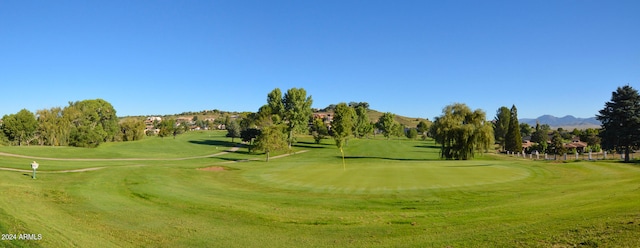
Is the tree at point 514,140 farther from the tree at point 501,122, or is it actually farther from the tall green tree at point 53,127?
the tall green tree at point 53,127

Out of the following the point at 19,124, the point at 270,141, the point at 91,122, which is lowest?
the point at 270,141

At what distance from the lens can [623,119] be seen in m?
50.5

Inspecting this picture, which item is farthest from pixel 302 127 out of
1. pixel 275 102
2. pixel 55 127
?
pixel 55 127

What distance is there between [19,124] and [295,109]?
63.3 m

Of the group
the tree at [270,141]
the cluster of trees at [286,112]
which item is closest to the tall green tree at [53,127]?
the cluster of trees at [286,112]

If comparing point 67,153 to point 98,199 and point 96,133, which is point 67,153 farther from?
point 98,199

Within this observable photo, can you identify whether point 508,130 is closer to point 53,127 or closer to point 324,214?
point 324,214

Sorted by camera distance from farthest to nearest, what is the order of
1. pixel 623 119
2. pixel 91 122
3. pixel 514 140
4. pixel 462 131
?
pixel 91 122
pixel 514 140
pixel 462 131
pixel 623 119

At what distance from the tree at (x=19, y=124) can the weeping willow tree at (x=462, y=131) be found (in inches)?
3531

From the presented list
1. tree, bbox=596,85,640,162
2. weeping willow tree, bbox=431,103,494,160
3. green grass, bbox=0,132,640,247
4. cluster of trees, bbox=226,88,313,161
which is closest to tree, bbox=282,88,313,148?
cluster of trees, bbox=226,88,313,161

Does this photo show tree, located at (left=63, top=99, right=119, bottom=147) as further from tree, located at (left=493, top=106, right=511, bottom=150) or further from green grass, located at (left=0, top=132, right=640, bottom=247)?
tree, located at (left=493, top=106, right=511, bottom=150)

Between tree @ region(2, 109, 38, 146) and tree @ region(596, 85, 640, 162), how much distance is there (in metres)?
112

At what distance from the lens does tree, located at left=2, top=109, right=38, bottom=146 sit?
84.1 meters

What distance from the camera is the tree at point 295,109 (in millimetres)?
91188
